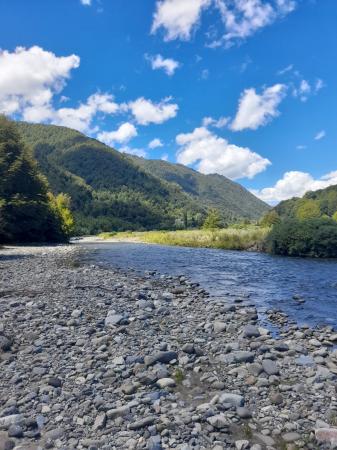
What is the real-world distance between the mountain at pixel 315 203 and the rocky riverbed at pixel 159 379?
8502cm

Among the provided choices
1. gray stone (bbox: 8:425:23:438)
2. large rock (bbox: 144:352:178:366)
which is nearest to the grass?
large rock (bbox: 144:352:178:366)

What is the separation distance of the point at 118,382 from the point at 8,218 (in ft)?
142

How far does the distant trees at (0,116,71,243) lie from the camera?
→ 4631cm

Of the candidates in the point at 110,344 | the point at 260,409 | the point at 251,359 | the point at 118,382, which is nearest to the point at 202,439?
the point at 260,409

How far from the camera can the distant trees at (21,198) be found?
46.3 metres

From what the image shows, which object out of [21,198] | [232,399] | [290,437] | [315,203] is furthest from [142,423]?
[315,203]

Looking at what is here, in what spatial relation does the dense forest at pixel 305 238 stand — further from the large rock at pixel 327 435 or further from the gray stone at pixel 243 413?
the large rock at pixel 327 435

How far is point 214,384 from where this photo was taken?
663 centimetres

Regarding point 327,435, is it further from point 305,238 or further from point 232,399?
point 305,238

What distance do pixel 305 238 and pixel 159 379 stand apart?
30.0 meters

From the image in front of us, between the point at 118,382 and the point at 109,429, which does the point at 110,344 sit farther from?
the point at 109,429

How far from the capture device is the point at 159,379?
6.75 meters

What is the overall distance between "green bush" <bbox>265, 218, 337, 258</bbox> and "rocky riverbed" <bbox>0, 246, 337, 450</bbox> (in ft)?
77.6

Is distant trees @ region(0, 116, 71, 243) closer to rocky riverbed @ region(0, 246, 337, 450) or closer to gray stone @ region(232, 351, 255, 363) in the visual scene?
rocky riverbed @ region(0, 246, 337, 450)
